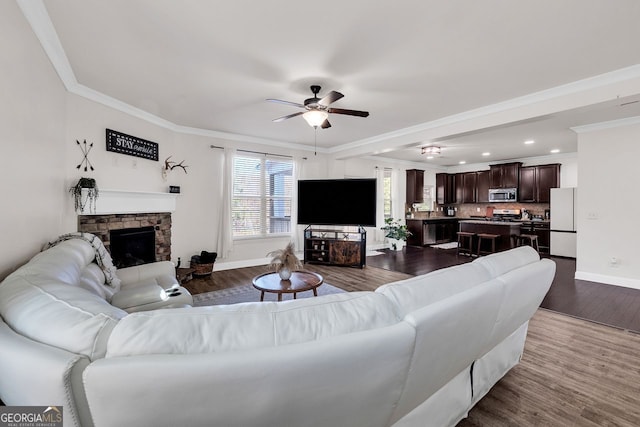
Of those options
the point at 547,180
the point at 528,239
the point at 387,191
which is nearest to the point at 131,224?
the point at 387,191

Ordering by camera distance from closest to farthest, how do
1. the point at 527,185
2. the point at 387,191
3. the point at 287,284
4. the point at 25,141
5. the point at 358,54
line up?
the point at 25,141
the point at 358,54
the point at 287,284
the point at 527,185
the point at 387,191

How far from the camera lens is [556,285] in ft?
14.2

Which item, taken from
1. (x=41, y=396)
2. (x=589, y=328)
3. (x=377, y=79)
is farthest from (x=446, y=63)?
(x=41, y=396)

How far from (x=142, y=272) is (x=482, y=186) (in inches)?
350

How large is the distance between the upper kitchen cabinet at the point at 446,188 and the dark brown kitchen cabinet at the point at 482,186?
78cm

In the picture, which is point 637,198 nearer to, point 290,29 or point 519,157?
point 519,157

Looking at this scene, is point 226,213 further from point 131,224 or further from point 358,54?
point 358,54

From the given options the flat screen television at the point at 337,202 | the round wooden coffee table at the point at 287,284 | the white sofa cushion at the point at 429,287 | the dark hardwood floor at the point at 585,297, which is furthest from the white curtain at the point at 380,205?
the white sofa cushion at the point at 429,287

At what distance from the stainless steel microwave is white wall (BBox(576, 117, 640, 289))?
338 cm

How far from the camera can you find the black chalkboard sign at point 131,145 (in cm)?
367

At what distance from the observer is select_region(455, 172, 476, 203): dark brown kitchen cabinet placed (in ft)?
28.9

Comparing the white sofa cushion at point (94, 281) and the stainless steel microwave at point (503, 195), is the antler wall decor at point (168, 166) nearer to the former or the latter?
the white sofa cushion at point (94, 281)

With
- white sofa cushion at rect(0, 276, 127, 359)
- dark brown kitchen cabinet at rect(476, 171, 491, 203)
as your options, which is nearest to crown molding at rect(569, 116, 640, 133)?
dark brown kitchen cabinet at rect(476, 171, 491, 203)

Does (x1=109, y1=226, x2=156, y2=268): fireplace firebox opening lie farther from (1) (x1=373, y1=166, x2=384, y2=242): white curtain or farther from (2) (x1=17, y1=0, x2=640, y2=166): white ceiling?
(1) (x1=373, y1=166, x2=384, y2=242): white curtain
